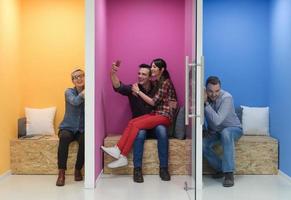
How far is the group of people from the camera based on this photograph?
4.48 meters

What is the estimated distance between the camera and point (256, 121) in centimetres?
518

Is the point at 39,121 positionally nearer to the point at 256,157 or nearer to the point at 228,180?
the point at 228,180

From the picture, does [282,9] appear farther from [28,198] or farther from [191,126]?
[28,198]

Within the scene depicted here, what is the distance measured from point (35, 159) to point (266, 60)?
10.1 ft

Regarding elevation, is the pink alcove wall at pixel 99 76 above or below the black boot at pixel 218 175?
above

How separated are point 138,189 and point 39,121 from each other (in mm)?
1697

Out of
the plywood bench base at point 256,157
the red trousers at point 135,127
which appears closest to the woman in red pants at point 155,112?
the red trousers at point 135,127

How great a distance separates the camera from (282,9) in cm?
480

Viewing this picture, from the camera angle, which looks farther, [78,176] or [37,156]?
[37,156]

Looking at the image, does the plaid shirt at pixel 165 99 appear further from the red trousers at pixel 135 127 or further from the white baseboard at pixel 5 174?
the white baseboard at pixel 5 174

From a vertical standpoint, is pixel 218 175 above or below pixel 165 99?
below

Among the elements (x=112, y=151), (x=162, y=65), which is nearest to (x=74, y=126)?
(x=112, y=151)

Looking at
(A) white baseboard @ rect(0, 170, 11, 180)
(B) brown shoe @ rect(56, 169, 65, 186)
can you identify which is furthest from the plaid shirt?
(A) white baseboard @ rect(0, 170, 11, 180)

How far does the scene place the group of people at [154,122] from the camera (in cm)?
448
